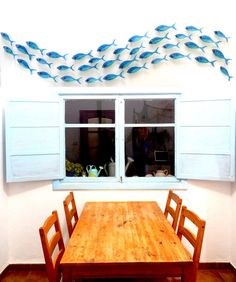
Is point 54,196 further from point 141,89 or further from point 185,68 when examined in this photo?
point 185,68

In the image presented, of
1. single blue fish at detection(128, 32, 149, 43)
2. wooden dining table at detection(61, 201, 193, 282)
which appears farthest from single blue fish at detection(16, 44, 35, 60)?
wooden dining table at detection(61, 201, 193, 282)

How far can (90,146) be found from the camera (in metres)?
3.27

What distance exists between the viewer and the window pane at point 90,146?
3.24 m

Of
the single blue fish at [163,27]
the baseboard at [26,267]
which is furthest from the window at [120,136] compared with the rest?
the baseboard at [26,267]

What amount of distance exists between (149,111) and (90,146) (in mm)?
763

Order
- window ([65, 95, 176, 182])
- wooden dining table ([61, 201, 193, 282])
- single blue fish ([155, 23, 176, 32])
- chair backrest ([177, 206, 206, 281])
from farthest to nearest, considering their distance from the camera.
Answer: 1. window ([65, 95, 176, 182])
2. single blue fish ([155, 23, 176, 32])
3. chair backrest ([177, 206, 206, 281])
4. wooden dining table ([61, 201, 193, 282])

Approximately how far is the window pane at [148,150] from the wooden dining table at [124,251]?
0.92m

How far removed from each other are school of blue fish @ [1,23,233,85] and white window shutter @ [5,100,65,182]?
1.29 feet

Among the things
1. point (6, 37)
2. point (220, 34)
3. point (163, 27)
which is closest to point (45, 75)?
point (6, 37)

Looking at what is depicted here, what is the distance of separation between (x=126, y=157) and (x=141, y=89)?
2.50ft

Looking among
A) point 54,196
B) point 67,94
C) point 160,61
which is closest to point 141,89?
point 160,61

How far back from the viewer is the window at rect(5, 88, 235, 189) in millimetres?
2957

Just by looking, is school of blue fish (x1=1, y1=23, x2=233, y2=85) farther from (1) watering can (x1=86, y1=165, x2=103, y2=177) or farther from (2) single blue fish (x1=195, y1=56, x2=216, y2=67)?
(1) watering can (x1=86, y1=165, x2=103, y2=177)

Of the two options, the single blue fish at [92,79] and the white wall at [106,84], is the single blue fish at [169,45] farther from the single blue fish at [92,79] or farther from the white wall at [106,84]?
the single blue fish at [92,79]
